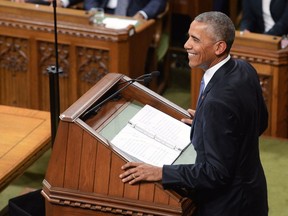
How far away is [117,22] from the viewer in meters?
5.41

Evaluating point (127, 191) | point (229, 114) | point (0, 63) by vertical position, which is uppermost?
point (229, 114)

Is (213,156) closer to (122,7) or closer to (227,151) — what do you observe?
(227,151)

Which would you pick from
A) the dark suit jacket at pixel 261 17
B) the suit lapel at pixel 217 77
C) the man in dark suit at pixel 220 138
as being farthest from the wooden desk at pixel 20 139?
the dark suit jacket at pixel 261 17

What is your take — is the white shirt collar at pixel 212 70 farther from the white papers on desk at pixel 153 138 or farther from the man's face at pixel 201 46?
the white papers on desk at pixel 153 138

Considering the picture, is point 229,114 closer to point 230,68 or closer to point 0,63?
point 230,68

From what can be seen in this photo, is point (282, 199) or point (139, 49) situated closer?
point (282, 199)

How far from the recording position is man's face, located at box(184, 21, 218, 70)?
2705 mm

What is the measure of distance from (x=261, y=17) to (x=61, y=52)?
1555 mm

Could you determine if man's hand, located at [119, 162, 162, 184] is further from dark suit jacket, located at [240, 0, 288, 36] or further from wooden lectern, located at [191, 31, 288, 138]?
dark suit jacket, located at [240, 0, 288, 36]

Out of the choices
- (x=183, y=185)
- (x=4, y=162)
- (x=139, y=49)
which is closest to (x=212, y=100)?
(x=183, y=185)

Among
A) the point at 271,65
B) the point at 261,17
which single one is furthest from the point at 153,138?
the point at 261,17

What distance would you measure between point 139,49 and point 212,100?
2.81m

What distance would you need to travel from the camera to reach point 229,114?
8.71 feet

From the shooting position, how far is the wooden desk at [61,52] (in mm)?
5211
